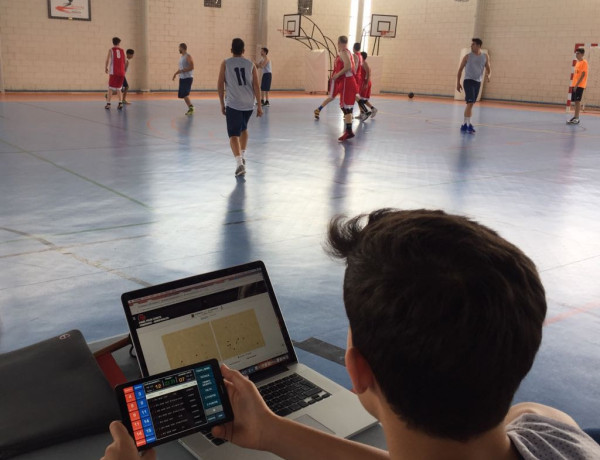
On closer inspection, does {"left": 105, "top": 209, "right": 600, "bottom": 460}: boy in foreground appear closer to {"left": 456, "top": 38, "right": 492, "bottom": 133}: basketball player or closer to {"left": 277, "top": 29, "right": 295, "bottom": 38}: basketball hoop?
{"left": 456, "top": 38, "right": 492, "bottom": 133}: basketball player

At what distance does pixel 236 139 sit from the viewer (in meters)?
Answer: 7.61

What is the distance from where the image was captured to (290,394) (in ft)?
5.40

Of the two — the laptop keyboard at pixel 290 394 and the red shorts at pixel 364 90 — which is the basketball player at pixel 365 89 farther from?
the laptop keyboard at pixel 290 394

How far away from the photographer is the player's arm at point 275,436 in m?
1.31

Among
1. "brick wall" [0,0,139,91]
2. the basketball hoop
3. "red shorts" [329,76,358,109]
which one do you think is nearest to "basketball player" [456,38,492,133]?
"red shorts" [329,76,358,109]

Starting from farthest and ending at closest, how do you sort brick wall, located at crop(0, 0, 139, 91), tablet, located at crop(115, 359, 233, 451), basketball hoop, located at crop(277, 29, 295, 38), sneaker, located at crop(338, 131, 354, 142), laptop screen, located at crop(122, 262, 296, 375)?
basketball hoop, located at crop(277, 29, 295, 38) → brick wall, located at crop(0, 0, 139, 91) → sneaker, located at crop(338, 131, 354, 142) → laptop screen, located at crop(122, 262, 296, 375) → tablet, located at crop(115, 359, 233, 451)

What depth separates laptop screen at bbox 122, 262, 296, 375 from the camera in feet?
5.31

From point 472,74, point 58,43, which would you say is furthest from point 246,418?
point 58,43

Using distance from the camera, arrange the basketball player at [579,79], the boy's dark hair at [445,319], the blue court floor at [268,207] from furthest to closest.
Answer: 1. the basketball player at [579,79]
2. the blue court floor at [268,207]
3. the boy's dark hair at [445,319]

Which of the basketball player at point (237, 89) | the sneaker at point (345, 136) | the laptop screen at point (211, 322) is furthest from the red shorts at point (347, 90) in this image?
the laptop screen at point (211, 322)

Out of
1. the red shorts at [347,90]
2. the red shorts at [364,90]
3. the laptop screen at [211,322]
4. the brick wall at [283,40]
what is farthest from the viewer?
the brick wall at [283,40]

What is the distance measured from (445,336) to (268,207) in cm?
522

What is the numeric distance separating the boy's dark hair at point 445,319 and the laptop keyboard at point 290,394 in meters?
0.66

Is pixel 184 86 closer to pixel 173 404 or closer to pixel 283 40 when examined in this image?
pixel 283 40
